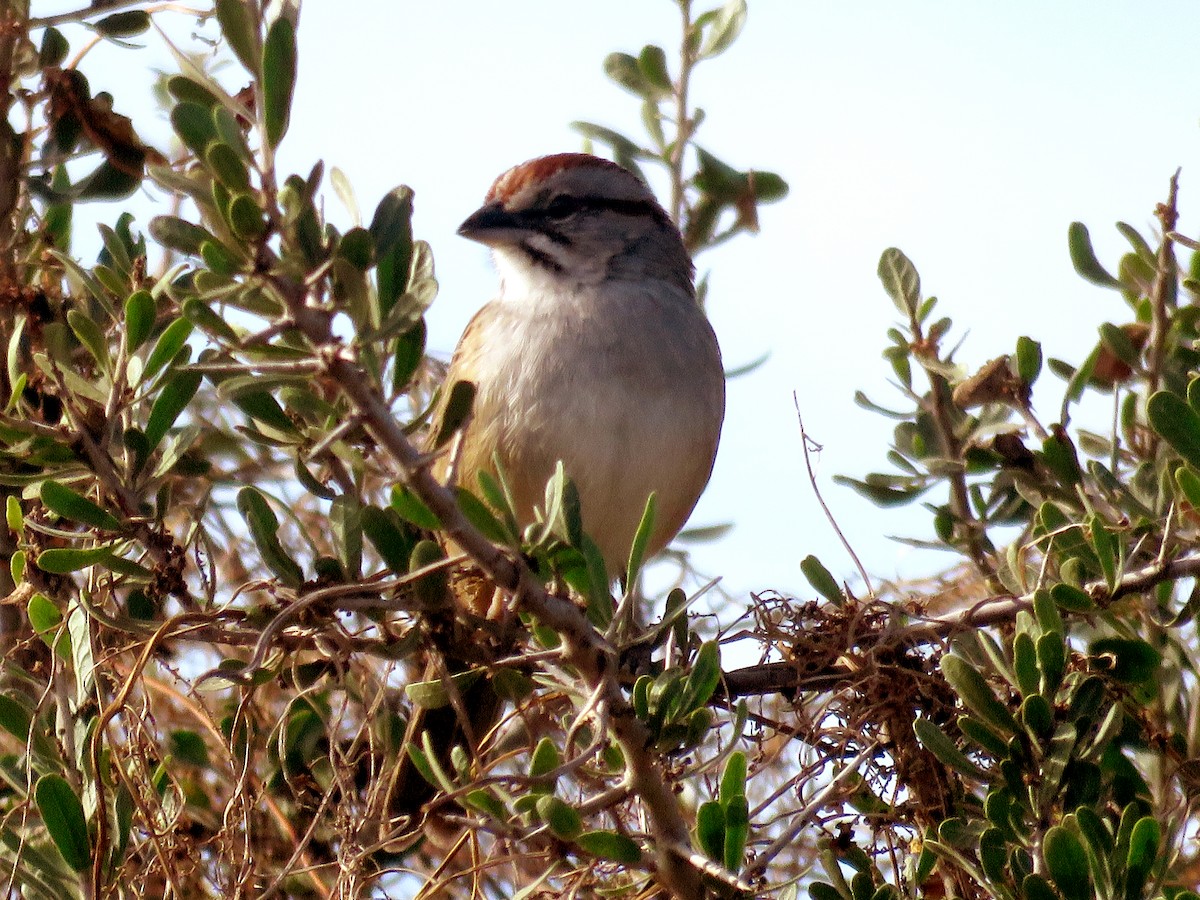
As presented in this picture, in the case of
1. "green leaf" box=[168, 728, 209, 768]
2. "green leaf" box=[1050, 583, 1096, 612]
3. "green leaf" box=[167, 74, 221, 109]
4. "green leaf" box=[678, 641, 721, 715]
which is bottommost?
"green leaf" box=[168, 728, 209, 768]

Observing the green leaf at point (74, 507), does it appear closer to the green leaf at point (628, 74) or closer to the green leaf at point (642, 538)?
the green leaf at point (642, 538)

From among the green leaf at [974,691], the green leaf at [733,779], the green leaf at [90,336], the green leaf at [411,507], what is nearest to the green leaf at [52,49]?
the green leaf at [90,336]

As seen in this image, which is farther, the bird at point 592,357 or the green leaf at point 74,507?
the bird at point 592,357

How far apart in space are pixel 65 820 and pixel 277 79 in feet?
3.95

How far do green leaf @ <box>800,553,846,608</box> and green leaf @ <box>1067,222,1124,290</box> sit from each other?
33.6 inches

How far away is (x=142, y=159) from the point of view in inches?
121

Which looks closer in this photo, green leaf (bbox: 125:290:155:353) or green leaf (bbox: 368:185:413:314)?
green leaf (bbox: 368:185:413:314)

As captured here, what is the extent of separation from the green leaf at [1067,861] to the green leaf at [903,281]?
129 centimetres

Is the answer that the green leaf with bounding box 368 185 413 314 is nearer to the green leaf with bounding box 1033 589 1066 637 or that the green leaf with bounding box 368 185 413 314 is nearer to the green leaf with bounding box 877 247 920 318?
the green leaf with bounding box 1033 589 1066 637

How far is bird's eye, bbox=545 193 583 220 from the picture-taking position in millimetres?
4059

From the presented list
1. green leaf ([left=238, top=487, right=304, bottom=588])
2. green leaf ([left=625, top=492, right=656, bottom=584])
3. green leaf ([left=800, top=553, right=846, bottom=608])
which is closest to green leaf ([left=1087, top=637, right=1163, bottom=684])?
green leaf ([left=800, top=553, right=846, bottom=608])

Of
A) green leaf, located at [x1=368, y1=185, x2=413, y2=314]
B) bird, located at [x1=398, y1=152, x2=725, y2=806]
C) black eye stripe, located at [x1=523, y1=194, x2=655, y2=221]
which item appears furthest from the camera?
black eye stripe, located at [x1=523, y1=194, x2=655, y2=221]

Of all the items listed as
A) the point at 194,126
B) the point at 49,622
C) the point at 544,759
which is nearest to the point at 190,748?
the point at 49,622

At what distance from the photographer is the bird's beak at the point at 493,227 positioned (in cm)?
392
